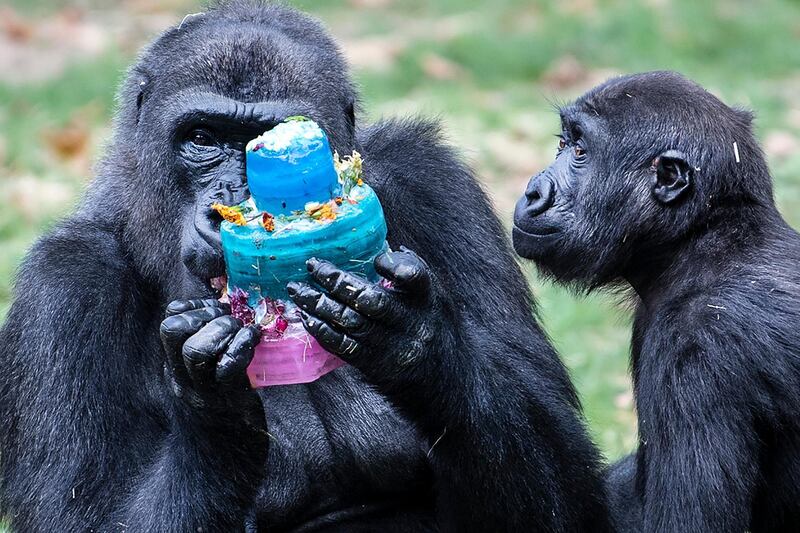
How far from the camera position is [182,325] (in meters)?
4.03

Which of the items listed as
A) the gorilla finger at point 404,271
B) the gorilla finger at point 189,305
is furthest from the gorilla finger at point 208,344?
the gorilla finger at point 404,271

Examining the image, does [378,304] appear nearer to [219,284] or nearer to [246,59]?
[219,284]

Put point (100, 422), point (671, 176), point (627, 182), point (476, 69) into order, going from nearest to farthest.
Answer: point (100, 422) → point (671, 176) → point (627, 182) → point (476, 69)

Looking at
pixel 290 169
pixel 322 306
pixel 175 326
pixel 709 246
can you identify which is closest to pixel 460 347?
pixel 322 306

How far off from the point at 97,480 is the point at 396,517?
1.16 metres

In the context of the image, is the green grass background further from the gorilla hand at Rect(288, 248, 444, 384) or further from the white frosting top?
the white frosting top

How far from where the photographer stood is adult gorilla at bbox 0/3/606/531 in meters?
4.38

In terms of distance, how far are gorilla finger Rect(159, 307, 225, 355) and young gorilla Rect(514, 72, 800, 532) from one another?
5.46ft

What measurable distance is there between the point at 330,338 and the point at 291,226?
37 centimetres

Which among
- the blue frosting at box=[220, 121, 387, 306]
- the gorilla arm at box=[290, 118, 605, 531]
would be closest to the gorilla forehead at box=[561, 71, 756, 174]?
the gorilla arm at box=[290, 118, 605, 531]

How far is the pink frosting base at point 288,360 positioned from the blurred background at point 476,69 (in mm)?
4061

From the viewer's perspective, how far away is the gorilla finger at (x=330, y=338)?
4.00 meters

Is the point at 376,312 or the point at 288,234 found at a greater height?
the point at 288,234

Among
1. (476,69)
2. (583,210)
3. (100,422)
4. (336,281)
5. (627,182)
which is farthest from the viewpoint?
(476,69)
